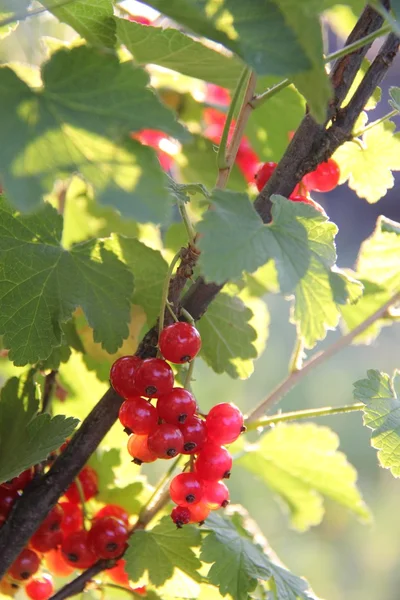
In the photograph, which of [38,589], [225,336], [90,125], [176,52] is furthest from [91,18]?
[38,589]

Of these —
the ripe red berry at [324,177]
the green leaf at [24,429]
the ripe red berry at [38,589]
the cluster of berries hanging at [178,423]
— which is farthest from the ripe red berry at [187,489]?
the ripe red berry at [324,177]

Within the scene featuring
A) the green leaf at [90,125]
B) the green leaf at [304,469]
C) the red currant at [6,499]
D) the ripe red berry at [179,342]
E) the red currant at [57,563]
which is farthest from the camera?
the green leaf at [304,469]

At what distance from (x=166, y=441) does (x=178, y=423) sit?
0.02m

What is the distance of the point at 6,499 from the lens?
741 millimetres

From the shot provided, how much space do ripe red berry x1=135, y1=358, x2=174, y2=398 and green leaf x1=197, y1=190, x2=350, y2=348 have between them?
115 mm

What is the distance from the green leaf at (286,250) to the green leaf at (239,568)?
→ 8.4 inches

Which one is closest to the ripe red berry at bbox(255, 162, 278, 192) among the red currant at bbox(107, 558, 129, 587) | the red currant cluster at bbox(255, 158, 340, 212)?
the red currant cluster at bbox(255, 158, 340, 212)

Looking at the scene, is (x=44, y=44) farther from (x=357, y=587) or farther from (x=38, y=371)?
(x=357, y=587)

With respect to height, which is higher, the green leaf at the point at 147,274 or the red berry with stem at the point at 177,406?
the green leaf at the point at 147,274

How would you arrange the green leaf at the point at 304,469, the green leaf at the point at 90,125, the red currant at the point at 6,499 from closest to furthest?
the green leaf at the point at 90,125 → the red currant at the point at 6,499 → the green leaf at the point at 304,469

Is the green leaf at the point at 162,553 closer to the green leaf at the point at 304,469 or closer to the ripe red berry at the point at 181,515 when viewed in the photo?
the ripe red berry at the point at 181,515

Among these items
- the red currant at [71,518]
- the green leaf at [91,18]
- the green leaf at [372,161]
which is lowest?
the red currant at [71,518]

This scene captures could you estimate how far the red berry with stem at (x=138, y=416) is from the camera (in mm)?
645

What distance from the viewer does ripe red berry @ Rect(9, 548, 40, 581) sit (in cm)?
75
